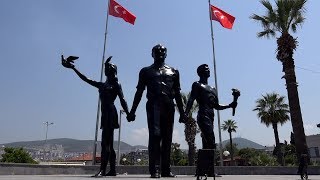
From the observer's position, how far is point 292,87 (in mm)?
21328

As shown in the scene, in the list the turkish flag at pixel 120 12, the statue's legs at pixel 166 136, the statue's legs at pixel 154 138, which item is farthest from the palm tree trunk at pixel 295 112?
the statue's legs at pixel 154 138

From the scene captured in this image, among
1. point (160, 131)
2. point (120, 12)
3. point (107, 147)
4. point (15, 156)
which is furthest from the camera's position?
point (15, 156)

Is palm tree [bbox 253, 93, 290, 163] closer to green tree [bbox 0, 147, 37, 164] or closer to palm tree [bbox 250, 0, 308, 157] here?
palm tree [bbox 250, 0, 308, 157]

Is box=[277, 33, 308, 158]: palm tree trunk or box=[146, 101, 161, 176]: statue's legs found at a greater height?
box=[277, 33, 308, 158]: palm tree trunk

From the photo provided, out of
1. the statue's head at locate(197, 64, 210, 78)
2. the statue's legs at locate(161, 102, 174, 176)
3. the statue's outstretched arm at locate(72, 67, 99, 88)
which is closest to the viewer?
the statue's legs at locate(161, 102, 174, 176)

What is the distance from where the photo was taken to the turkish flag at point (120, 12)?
22359 mm

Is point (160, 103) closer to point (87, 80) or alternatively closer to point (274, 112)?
point (87, 80)

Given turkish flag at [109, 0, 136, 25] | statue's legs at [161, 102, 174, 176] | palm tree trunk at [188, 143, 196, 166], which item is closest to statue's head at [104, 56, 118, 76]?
statue's legs at [161, 102, 174, 176]

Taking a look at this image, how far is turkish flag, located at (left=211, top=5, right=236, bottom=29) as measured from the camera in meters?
23.0

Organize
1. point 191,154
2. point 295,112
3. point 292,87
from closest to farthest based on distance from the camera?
point 295,112
point 292,87
point 191,154

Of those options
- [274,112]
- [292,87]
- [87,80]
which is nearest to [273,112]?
[274,112]

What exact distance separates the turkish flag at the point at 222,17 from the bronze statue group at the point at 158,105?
47.5ft

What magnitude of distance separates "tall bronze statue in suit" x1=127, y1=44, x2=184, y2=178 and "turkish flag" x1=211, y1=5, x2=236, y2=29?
1581 cm

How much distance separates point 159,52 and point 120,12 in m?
15.9
